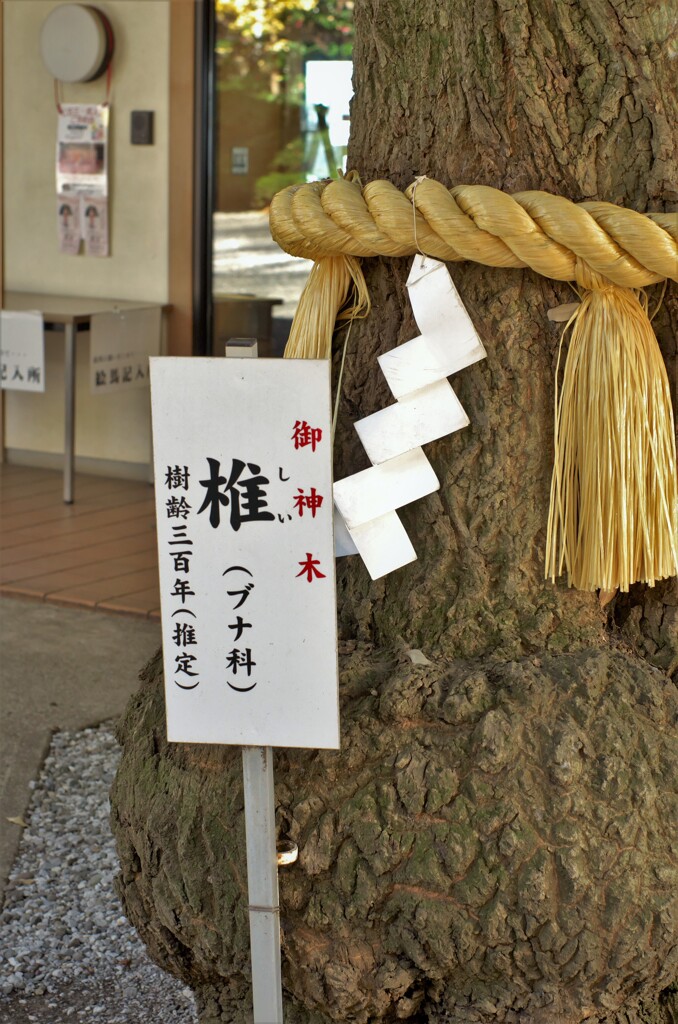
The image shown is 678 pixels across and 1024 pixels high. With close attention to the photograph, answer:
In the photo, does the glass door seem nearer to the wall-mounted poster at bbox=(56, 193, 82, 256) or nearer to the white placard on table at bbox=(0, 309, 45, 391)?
the wall-mounted poster at bbox=(56, 193, 82, 256)

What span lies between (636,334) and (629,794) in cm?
58

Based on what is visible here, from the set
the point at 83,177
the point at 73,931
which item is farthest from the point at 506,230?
the point at 83,177

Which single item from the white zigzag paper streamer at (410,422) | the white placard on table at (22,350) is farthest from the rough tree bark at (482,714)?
the white placard on table at (22,350)

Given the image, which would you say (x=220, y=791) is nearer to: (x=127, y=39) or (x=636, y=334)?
(x=636, y=334)

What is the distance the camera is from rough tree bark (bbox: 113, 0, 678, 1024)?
1520mm

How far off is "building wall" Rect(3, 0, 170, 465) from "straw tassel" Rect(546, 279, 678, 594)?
477cm

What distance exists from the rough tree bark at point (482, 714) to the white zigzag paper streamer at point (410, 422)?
5 centimetres

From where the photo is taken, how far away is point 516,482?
1.67 m

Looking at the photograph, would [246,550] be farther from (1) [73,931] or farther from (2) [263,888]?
(1) [73,931]

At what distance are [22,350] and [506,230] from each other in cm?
470

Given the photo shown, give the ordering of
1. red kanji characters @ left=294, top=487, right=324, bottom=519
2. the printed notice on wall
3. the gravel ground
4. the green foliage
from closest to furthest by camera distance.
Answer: red kanji characters @ left=294, top=487, right=324, bottom=519 → the gravel ground → the green foliage → the printed notice on wall

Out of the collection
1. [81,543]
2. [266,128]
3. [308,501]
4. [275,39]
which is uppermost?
[275,39]

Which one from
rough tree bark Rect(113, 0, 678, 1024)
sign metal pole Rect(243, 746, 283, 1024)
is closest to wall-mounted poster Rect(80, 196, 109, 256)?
rough tree bark Rect(113, 0, 678, 1024)

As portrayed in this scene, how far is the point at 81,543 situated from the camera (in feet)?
17.0
